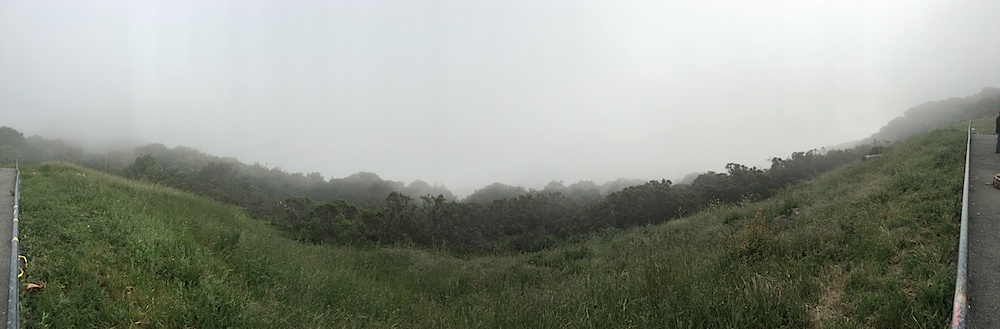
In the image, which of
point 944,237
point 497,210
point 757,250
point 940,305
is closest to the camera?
point 940,305

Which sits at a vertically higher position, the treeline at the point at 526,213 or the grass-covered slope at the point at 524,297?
the grass-covered slope at the point at 524,297

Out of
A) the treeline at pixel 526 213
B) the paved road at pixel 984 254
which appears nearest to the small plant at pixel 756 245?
the paved road at pixel 984 254

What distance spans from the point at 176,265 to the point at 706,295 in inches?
260

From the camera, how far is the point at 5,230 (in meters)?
6.47

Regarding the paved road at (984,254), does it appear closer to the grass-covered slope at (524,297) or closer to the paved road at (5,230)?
the grass-covered slope at (524,297)

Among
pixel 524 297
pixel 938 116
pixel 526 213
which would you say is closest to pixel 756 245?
pixel 524 297

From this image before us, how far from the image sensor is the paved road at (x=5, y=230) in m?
4.45

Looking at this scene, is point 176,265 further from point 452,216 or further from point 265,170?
point 265,170

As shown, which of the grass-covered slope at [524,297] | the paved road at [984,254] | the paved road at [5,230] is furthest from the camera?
the paved road at [5,230]

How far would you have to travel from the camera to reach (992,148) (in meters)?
14.0

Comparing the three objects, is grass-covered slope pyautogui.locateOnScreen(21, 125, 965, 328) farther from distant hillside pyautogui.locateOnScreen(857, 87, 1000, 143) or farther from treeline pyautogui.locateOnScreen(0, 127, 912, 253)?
distant hillside pyautogui.locateOnScreen(857, 87, 1000, 143)

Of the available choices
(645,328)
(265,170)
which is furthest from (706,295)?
(265,170)

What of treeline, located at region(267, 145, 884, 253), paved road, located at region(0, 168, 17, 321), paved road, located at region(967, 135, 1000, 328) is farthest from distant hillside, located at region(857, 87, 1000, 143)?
paved road, located at region(0, 168, 17, 321)

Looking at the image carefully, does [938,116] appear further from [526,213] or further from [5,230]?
[5,230]
